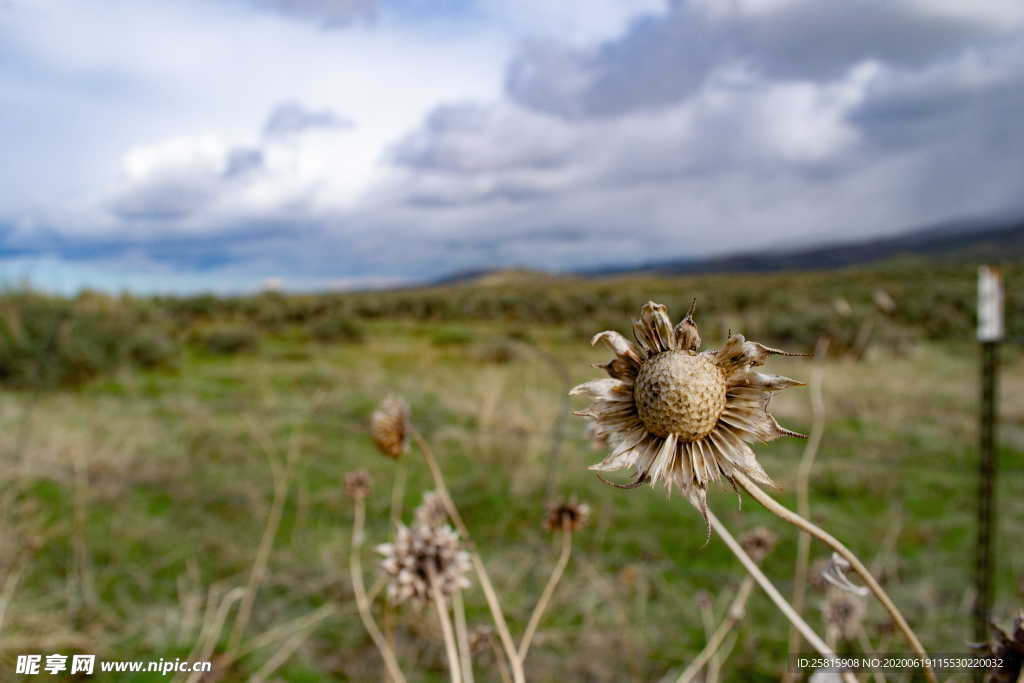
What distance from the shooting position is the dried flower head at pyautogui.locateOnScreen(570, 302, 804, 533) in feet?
1.77

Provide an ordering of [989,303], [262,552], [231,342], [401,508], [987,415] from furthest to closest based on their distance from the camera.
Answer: [231,342]
[401,508]
[987,415]
[989,303]
[262,552]

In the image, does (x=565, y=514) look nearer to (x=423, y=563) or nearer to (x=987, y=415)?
(x=423, y=563)

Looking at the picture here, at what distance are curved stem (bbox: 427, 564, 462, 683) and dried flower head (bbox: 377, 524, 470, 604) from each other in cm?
1

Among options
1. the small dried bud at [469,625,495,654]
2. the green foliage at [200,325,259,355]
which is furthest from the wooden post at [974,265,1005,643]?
the green foliage at [200,325,259,355]

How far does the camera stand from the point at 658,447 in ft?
1.88

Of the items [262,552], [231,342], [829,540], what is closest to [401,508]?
[262,552]

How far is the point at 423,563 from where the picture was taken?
78cm

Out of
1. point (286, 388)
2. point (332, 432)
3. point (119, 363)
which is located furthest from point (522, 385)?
point (119, 363)

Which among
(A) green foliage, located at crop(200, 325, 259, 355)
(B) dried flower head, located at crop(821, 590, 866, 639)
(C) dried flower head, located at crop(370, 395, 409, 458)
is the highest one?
(C) dried flower head, located at crop(370, 395, 409, 458)

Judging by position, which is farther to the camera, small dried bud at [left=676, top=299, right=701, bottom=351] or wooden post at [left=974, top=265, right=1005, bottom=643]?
wooden post at [left=974, top=265, right=1005, bottom=643]

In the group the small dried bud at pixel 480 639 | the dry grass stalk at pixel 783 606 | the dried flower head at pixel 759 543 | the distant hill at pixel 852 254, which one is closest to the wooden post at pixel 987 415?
the dried flower head at pixel 759 543

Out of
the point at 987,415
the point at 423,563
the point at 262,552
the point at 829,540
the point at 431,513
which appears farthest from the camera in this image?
the point at 987,415

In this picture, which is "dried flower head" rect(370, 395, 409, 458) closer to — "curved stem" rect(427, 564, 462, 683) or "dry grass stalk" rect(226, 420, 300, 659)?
"curved stem" rect(427, 564, 462, 683)

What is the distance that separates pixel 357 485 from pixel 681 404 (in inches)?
31.5
